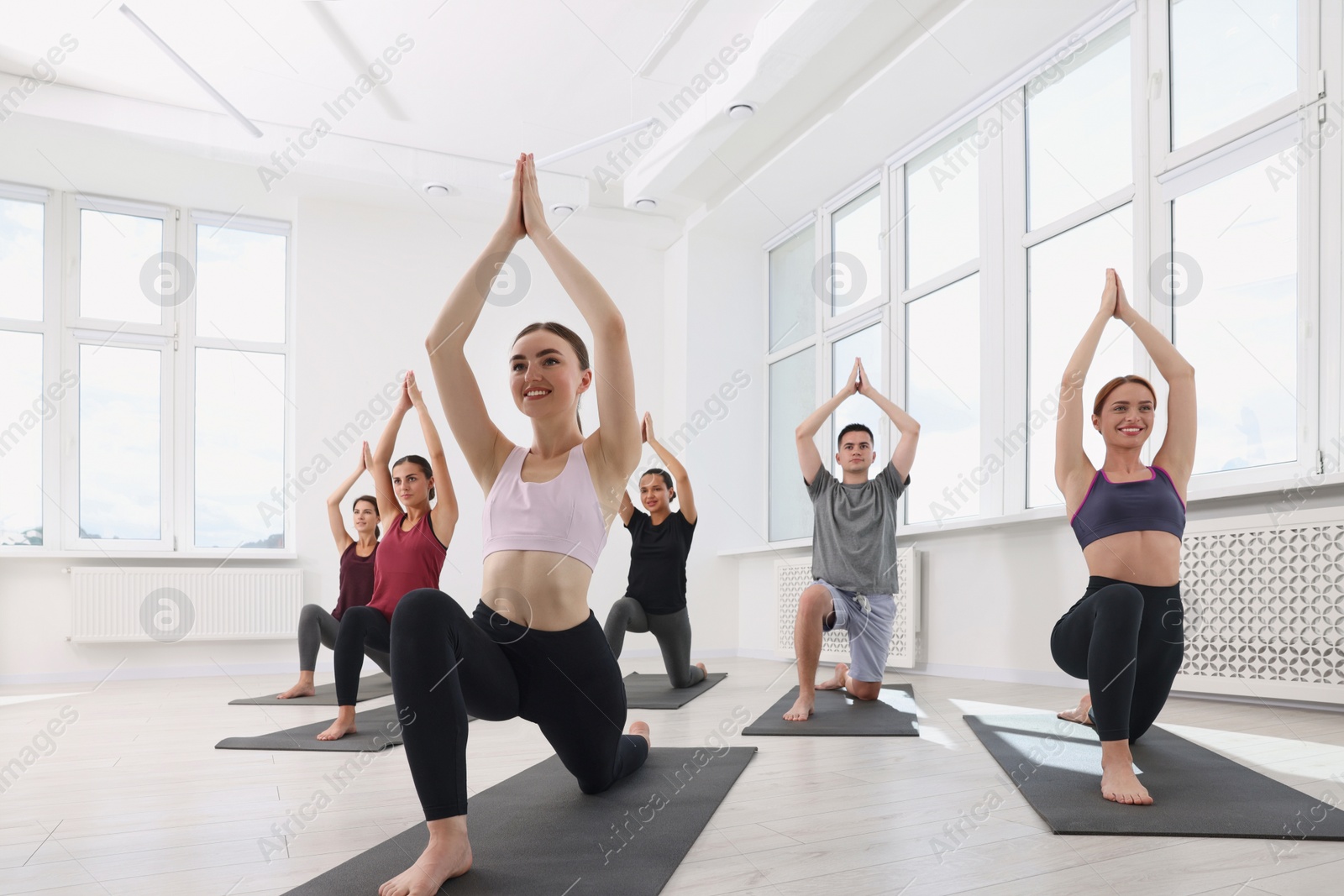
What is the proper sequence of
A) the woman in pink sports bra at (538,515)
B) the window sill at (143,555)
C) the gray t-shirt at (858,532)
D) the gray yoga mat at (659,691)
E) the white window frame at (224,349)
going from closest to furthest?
the woman in pink sports bra at (538,515) → the gray t-shirt at (858,532) → the gray yoga mat at (659,691) → the window sill at (143,555) → the white window frame at (224,349)

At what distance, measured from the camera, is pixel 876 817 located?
174cm

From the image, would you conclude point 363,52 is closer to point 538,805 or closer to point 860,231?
point 860,231

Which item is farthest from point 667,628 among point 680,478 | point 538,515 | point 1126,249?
point 1126,249

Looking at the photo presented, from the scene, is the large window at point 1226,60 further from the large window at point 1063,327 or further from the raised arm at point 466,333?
the raised arm at point 466,333

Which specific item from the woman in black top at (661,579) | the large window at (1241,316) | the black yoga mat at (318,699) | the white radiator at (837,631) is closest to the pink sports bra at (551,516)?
the woman in black top at (661,579)

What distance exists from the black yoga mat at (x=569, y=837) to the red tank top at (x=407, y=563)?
1151mm

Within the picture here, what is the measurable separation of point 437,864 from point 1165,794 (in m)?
1.46

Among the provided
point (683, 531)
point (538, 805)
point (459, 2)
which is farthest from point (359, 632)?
point (459, 2)

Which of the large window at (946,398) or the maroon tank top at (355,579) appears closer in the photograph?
the maroon tank top at (355,579)

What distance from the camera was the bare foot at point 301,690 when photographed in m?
4.05

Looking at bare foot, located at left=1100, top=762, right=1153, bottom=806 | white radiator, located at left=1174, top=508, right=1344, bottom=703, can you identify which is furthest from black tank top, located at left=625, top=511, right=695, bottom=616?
bare foot, located at left=1100, top=762, right=1153, bottom=806

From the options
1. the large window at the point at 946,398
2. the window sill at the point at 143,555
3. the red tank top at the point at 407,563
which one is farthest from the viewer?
the window sill at the point at 143,555

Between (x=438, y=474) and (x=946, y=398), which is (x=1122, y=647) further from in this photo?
(x=946, y=398)

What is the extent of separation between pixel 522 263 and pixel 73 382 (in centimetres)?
306
